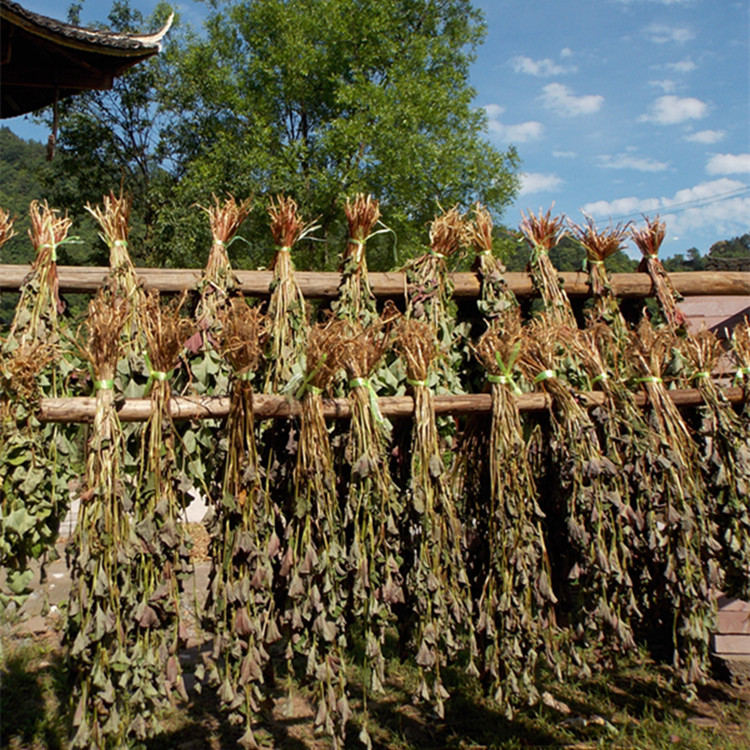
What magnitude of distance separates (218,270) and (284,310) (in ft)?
0.99

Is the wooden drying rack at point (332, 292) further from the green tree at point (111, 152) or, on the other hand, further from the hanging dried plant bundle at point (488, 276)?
the green tree at point (111, 152)

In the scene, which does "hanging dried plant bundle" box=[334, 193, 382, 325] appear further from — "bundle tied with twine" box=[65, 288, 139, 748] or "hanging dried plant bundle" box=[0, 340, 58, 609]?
"hanging dried plant bundle" box=[0, 340, 58, 609]

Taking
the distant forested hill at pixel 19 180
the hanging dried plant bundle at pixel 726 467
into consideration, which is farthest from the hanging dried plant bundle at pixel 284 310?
the distant forested hill at pixel 19 180

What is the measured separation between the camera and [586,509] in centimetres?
232

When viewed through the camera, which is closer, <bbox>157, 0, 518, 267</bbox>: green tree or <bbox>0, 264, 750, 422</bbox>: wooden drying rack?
<bbox>0, 264, 750, 422</bbox>: wooden drying rack

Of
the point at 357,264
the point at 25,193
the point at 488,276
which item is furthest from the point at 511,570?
the point at 25,193

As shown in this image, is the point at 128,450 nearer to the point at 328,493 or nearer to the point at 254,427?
the point at 254,427

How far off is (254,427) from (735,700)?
9.99 ft

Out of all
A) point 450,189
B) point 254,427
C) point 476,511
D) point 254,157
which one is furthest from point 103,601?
point 450,189

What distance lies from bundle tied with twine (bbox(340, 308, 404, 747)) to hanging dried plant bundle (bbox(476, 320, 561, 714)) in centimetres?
37

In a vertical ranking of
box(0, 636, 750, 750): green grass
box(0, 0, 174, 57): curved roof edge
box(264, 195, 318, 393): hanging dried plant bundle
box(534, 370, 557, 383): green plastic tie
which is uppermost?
box(0, 0, 174, 57): curved roof edge

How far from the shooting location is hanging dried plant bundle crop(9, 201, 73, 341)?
219cm

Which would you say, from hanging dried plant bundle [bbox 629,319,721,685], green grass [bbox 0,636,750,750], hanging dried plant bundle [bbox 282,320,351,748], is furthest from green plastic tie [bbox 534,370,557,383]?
green grass [bbox 0,636,750,750]

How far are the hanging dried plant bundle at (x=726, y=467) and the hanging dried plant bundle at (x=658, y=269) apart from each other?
0.95ft
